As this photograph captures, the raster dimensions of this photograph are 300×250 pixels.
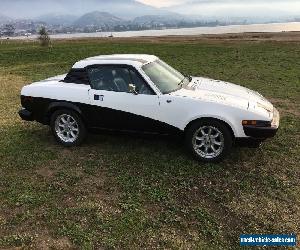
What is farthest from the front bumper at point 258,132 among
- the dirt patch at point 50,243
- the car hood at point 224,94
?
the dirt patch at point 50,243

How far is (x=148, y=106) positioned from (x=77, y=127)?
179cm

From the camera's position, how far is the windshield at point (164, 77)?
767 cm

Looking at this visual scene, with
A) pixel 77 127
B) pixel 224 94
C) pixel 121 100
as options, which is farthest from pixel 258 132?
pixel 77 127

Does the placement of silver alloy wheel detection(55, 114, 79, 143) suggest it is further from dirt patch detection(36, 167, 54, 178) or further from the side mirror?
the side mirror

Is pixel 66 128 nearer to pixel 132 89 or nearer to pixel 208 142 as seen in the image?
pixel 132 89

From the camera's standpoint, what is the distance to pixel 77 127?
8297 mm

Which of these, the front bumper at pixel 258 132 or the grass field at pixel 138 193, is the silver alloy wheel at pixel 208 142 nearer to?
the grass field at pixel 138 193

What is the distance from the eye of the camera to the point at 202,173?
706cm

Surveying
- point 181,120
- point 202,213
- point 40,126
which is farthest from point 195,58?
point 202,213

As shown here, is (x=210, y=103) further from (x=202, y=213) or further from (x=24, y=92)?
(x=24, y=92)

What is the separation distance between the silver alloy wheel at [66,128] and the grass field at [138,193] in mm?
274

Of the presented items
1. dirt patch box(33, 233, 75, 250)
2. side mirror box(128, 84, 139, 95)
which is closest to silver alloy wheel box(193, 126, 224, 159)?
side mirror box(128, 84, 139, 95)

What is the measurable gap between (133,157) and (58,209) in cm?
229

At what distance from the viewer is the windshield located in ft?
25.2
